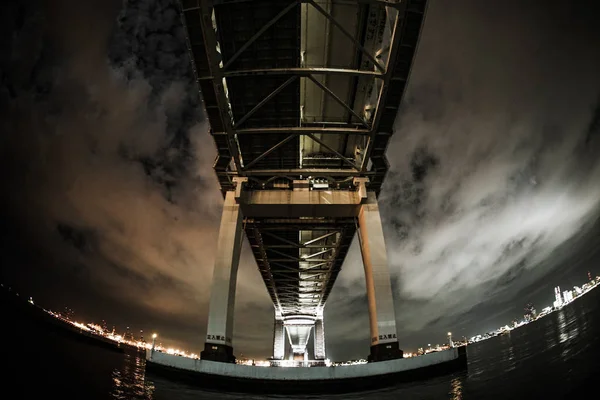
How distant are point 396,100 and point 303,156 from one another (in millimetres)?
9225

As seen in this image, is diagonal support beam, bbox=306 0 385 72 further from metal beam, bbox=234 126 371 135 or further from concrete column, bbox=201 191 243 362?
concrete column, bbox=201 191 243 362

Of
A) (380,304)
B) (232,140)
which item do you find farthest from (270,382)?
(232,140)

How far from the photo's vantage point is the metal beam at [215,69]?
15.0 meters

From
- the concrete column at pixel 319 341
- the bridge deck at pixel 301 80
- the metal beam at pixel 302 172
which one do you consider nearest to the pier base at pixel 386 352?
the bridge deck at pixel 301 80

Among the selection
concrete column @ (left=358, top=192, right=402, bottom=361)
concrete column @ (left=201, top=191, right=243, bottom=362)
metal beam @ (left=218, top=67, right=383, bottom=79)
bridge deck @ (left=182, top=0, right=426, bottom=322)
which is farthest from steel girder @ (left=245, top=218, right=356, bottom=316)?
metal beam @ (left=218, top=67, right=383, bottom=79)

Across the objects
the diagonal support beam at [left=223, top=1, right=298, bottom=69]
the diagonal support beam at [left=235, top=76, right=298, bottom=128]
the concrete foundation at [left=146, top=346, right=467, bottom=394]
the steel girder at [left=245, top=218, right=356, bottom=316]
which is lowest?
the concrete foundation at [left=146, top=346, right=467, bottom=394]

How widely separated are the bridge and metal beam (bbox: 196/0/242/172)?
0.19 feet

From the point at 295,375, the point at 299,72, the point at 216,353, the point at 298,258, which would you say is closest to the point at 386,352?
the point at 295,375

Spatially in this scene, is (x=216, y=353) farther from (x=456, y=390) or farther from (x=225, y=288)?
(x=456, y=390)

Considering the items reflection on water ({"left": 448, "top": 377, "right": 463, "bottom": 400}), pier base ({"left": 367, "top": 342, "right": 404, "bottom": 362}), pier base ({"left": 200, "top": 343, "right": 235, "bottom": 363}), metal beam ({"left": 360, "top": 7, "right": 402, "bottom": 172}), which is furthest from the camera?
pier base ({"left": 367, "top": 342, "right": 404, "bottom": 362})

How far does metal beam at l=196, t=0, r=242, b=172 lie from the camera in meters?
15.0

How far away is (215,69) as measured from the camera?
17.1 meters

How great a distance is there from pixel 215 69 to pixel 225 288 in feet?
→ 43.2

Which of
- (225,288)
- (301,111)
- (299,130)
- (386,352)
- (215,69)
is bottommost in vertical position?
(386,352)
